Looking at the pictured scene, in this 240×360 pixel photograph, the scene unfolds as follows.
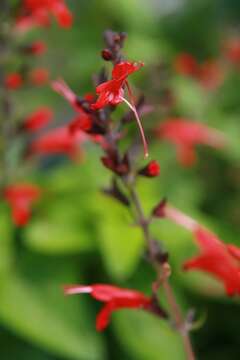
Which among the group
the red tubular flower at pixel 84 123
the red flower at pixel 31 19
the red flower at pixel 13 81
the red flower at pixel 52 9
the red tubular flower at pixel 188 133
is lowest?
the red tubular flower at pixel 84 123

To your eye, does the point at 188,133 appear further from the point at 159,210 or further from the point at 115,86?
the point at 115,86

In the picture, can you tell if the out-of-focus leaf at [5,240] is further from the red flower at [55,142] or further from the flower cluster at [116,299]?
the flower cluster at [116,299]

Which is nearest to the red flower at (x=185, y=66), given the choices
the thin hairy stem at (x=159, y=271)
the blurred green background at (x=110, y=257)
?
the blurred green background at (x=110, y=257)

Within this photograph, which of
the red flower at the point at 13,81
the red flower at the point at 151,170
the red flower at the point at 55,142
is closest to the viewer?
the red flower at the point at 151,170

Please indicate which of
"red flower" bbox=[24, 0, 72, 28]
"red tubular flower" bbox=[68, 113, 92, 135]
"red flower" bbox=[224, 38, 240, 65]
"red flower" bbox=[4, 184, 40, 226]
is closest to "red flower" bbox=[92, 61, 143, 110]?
"red tubular flower" bbox=[68, 113, 92, 135]

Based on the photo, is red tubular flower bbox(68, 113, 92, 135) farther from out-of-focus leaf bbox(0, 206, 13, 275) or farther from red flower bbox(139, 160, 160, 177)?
out-of-focus leaf bbox(0, 206, 13, 275)

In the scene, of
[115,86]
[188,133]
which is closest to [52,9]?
[188,133]
